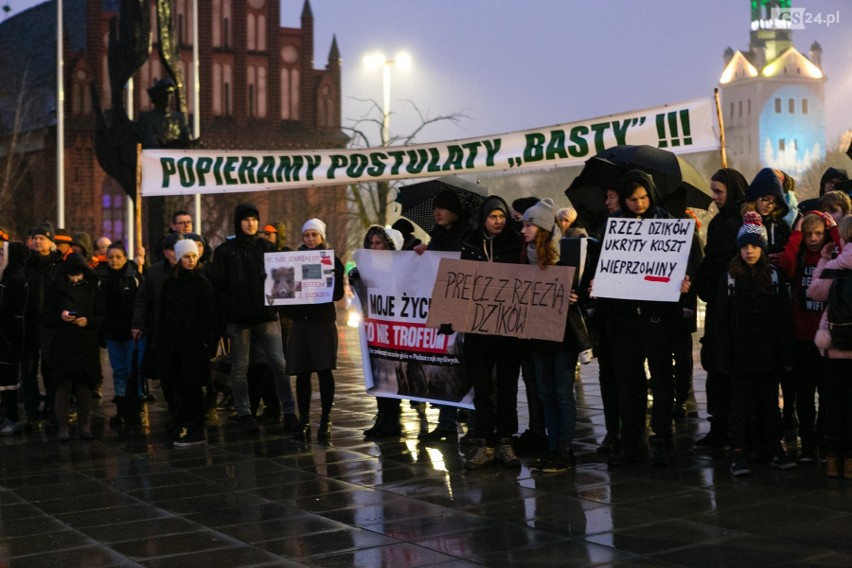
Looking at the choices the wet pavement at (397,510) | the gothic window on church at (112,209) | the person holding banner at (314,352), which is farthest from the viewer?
the gothic window on church at (112,209)

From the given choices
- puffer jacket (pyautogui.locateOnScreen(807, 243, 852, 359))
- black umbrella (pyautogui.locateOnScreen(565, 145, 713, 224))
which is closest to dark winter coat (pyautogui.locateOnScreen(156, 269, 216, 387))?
Answer: black umbrella (pyautogui.locateOnScreen(565, 145, 713, 224))

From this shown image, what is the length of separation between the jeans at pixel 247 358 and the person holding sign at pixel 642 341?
3.66 m

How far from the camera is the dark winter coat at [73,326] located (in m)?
11.2

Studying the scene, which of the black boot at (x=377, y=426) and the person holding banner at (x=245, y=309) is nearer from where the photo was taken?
the black boot at (x=377, y=426)

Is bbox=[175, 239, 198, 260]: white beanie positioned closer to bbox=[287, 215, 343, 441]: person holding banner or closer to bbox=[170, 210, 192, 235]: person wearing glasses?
bbox=[287, 215, 343, 441]: person holding banner

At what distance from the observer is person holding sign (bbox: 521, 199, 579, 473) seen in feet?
28.7

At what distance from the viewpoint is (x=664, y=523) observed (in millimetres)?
7000

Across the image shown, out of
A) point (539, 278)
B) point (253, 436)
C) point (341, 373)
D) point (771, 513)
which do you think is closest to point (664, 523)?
point (771, 513)

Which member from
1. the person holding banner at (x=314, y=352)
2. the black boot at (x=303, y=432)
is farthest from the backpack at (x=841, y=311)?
the black boot at (x=303, y=432)

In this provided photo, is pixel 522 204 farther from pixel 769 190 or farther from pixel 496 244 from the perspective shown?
pixel 769 190

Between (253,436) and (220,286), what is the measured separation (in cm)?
140

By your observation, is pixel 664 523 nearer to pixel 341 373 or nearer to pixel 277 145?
pixel 341 373

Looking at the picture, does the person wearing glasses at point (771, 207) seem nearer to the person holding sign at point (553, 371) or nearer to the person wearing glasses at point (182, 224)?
the person holding sign at point (553, 371)

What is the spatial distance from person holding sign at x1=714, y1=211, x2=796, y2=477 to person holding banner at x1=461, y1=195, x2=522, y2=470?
4.91 feet
